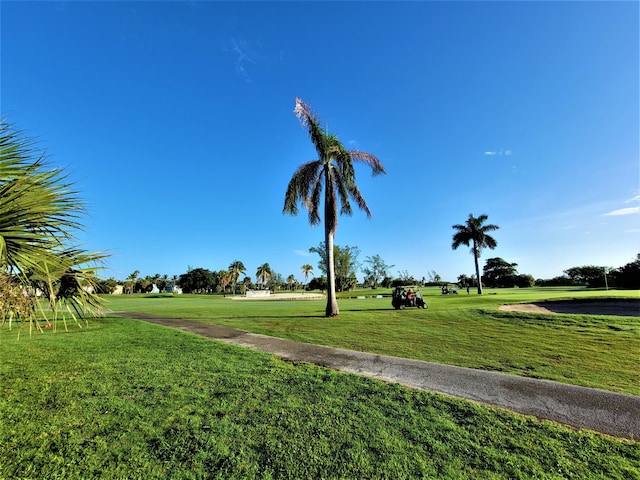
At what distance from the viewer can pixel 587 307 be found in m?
17.4

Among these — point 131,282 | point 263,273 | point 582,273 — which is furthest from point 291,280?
point 582,273

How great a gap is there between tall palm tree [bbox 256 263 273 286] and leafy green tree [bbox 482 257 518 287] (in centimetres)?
6580

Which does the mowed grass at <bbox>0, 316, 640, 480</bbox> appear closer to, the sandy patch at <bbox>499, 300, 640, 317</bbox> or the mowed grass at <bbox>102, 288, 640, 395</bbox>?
the mowed grass at <bbox>102, 288, 640, 395</bbox>

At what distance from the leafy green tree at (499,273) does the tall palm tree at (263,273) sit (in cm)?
6580

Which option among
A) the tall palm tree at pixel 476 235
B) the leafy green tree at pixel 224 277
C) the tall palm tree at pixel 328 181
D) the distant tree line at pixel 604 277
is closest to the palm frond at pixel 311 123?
the tall palm tree at pixel 328 181

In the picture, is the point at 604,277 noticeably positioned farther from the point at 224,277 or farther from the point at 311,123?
the point at 224,277

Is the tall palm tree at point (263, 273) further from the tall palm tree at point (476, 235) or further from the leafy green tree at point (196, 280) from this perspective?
the tall palm tree at point (476, 235)

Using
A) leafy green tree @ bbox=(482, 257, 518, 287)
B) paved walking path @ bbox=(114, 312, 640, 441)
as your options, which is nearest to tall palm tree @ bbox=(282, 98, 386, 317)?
paved walking path @ bbox=(114, 312, 640, 441)

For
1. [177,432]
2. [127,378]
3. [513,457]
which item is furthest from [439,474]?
[127,378]

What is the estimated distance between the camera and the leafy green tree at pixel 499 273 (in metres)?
71.7

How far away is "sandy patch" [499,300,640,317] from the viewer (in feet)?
53.0

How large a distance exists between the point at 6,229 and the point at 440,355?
320 inches

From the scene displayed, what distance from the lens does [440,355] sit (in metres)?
7.22

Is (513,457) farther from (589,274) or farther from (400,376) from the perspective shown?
(589,274)
